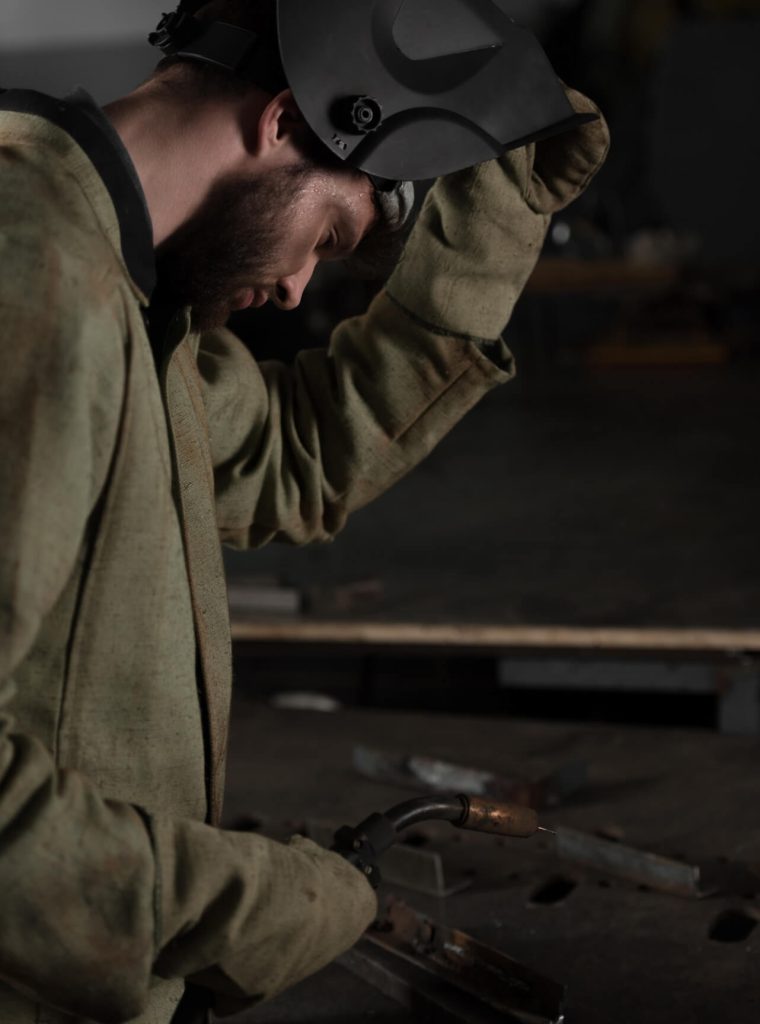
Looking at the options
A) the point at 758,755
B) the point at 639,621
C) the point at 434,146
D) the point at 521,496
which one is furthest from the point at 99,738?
the point at 521,496

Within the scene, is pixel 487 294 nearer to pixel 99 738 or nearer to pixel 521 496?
pixel 99 738

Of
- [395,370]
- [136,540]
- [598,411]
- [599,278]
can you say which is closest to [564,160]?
[395,370]

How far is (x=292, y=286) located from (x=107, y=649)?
437 millimetres

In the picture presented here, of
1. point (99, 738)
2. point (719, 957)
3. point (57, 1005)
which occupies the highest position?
point (99, 738)

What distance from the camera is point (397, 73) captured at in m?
1.24

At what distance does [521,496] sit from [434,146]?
2.76m

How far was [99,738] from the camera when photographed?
1.18 metres

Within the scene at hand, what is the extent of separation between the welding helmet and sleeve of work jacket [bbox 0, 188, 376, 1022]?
26 centimetres

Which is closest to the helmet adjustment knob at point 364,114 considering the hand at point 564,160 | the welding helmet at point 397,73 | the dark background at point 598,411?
the welding helmet at point 397,73

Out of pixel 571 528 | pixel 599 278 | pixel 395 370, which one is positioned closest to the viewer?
pixel 395 370

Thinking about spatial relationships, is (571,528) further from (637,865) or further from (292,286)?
(292,286)

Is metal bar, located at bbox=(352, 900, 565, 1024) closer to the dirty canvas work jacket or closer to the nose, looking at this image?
the dirty canvas work jacket

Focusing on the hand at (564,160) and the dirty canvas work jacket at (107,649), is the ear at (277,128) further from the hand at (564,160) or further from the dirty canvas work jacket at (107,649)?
the hand at (564,160)

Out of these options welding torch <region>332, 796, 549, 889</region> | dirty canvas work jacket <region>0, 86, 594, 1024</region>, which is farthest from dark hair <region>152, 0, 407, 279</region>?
welding torch <region>332, 796, 549, 889</region>
